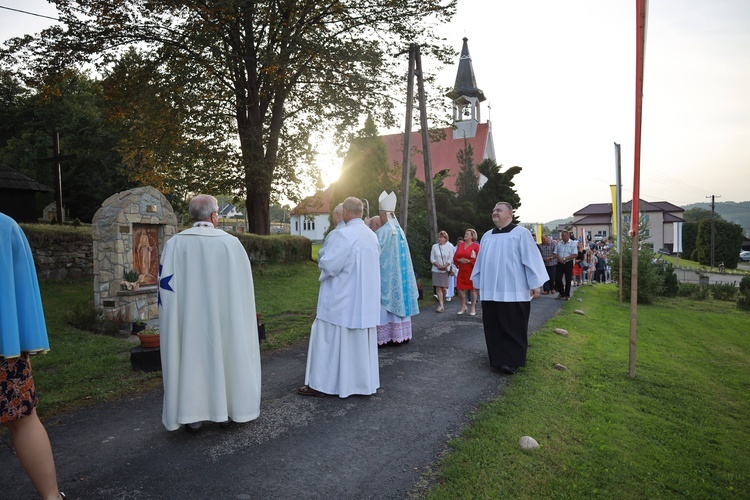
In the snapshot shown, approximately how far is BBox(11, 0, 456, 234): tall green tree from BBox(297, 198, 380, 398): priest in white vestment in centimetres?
1285

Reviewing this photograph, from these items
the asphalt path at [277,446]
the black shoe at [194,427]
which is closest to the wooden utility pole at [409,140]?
the asphalt path at [277,446]

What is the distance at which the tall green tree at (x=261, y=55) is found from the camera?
16.9 meters

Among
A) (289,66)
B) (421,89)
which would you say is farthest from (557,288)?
(289,66)

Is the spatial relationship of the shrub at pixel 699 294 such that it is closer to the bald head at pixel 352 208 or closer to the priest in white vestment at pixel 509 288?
the priest in white vestment at pixel 509 288

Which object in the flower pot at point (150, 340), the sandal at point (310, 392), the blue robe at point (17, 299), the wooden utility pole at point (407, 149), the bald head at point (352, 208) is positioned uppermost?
the wooden utility pole at point (407, 149)

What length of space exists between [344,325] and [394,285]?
8.80ft

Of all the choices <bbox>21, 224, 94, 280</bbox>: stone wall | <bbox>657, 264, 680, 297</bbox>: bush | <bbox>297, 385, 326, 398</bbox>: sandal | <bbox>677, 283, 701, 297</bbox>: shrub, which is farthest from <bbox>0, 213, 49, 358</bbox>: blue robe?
<bbox>677, 283, 701, 297</bbox>: shrub

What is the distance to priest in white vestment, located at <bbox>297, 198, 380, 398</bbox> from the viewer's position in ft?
18.3

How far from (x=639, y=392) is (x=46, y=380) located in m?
7.35

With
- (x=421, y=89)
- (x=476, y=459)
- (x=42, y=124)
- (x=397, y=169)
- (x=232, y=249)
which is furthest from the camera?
(x=42, y=124)

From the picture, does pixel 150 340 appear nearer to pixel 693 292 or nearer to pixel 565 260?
pixel 565 260

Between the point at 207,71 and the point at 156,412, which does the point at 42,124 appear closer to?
the point at 207,71

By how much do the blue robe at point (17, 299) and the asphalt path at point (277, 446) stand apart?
1185 mm

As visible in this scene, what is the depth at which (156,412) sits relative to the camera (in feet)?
16.8
